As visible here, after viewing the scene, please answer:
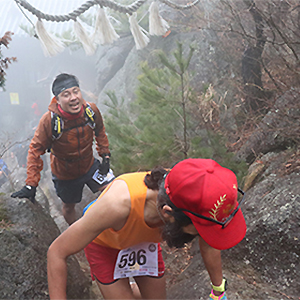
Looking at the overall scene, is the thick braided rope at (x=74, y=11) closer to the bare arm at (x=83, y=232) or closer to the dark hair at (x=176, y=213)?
the bare arm at (x=83, y=232)

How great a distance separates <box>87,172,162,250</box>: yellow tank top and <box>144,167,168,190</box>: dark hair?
2cm

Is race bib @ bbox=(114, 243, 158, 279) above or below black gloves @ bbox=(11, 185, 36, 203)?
below

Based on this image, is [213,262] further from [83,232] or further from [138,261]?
[83,232]

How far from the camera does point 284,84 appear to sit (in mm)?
2801

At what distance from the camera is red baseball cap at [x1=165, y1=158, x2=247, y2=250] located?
86 cm

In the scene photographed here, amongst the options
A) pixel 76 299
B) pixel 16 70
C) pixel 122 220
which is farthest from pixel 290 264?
pixel 16 70

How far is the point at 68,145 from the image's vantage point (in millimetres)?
2170

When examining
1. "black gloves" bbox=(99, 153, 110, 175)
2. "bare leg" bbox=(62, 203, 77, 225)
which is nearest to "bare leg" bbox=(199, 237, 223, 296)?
"black gloves" bbox=(99, 153, 110, 175)

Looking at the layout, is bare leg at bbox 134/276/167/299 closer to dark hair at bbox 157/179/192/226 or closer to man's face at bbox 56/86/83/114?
dark hair at bbox 157/179/192/226

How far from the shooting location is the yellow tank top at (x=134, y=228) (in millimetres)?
1070

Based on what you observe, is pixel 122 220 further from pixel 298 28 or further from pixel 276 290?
pixel 298 28

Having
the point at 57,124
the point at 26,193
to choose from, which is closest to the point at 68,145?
the point at 57,124

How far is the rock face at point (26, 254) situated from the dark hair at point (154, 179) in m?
1.03

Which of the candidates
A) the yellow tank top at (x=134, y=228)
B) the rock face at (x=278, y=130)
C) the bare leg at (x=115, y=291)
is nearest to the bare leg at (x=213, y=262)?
the yellow tank top at (x=134, y=228)
